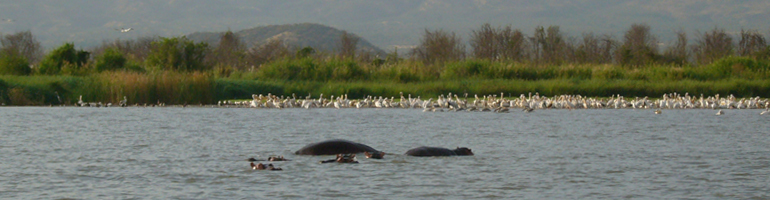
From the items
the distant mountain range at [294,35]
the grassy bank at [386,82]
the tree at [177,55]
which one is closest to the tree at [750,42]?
the grassy bank at [386,82]

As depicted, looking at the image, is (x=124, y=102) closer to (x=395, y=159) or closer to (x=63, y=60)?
(x=63, y=60)

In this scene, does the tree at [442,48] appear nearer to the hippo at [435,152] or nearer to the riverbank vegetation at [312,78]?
the riverbank vegetation at [312,78]

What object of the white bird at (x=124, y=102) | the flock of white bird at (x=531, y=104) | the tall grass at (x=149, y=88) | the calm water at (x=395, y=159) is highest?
the tall grass at (x=149, y=88)

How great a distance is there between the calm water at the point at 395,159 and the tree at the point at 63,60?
585 inches

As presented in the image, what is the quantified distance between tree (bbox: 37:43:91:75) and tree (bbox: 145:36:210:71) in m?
2.99

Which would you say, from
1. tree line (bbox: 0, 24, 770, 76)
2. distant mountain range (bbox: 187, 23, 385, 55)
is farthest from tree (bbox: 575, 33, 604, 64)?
distant mountain range (bbox: 187, 23, 385, 55)

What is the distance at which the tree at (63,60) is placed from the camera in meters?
37.4

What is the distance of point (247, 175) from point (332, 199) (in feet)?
6.69

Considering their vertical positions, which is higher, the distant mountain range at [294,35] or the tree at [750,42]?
the distant mountain range at [294,35]

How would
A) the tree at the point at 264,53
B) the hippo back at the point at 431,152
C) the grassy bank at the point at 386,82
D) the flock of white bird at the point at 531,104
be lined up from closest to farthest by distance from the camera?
the hippo back at the point at 431,152
the flock of white bird at the point at 531,104
the grassy bank at the point at 386,82
the tree at the point at 264,53

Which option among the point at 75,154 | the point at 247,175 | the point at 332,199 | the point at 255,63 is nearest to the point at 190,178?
the point at 247,175

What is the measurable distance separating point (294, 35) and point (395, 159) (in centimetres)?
12789

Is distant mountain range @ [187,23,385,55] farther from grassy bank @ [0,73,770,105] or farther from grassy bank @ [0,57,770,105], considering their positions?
grassy bank @ [0,73,770,105]

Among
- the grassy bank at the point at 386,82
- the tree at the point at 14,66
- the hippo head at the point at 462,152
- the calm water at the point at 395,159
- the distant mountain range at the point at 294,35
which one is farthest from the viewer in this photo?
the distant mountain range at the point at 294,35
